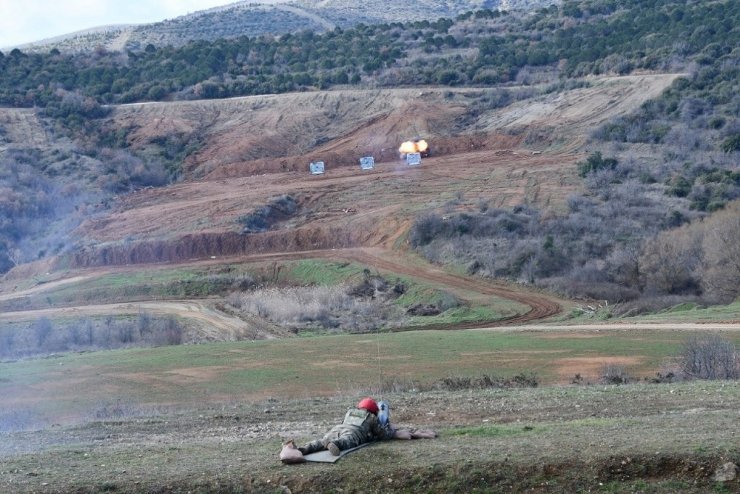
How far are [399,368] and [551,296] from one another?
17791 mm

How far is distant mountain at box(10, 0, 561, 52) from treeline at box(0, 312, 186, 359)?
75.9 m

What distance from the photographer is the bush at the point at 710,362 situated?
21.5 m

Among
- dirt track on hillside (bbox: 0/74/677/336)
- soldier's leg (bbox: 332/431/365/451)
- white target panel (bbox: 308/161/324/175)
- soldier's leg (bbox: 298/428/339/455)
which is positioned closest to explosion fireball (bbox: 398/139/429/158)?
dirt track on hillside (bbox: 0/74/677/336)

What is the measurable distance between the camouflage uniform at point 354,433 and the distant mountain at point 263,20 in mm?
104042

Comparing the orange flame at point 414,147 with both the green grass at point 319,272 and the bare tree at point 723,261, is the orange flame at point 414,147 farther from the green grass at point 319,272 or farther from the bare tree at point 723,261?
the bare tree at point 723,261

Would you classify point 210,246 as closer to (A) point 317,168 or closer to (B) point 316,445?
(A) point 317,168

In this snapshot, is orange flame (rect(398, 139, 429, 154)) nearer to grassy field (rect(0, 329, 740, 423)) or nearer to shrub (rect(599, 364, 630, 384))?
grassy field (rect(0, 329, 740, 423))

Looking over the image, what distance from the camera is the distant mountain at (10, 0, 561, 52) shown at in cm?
12581

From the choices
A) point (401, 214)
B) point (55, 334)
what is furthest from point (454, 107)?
point (55, 334)

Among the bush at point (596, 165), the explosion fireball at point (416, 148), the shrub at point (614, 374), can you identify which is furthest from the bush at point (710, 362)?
the explosion fireball at point (416, 148)

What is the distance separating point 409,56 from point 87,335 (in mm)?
59466

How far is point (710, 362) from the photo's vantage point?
A: 2191cm

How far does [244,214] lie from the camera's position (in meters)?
59.7

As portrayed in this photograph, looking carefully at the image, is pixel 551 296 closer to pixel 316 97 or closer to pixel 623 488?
pixel 623 488
